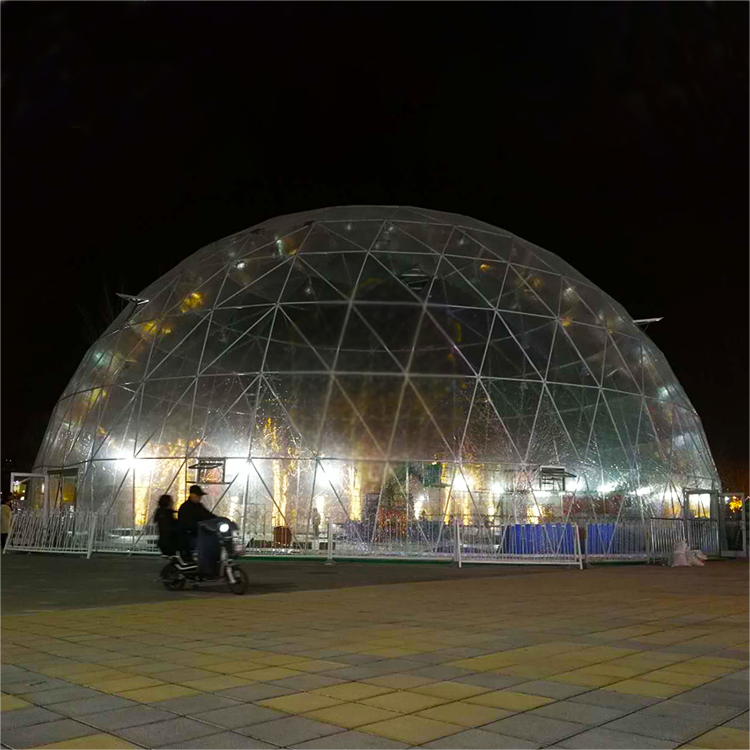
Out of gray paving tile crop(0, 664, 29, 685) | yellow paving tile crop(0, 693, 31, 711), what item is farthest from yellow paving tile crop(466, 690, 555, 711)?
gray paving tile crop(0, 664, 29, 685)

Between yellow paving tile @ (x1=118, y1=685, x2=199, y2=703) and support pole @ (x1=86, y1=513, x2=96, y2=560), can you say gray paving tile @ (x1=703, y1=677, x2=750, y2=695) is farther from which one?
support pole @ (x1=86, y1=513, x2=96, y2=560)

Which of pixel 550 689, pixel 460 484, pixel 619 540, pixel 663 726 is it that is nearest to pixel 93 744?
pixel 550 689

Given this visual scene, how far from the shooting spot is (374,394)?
59.1 ft

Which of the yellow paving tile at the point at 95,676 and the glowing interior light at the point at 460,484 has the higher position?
the glowing interior light at the point at 460,484

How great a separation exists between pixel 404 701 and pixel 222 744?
3.76ft

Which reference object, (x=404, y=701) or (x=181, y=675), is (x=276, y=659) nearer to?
(x=181, y=675)

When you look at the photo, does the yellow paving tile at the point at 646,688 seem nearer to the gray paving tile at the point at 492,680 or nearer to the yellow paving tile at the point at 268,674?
the gray paving tile at the point at 492,680

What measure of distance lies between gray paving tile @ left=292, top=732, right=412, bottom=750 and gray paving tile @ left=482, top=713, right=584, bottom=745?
0.50 metres

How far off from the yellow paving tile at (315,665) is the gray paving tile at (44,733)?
167 cm

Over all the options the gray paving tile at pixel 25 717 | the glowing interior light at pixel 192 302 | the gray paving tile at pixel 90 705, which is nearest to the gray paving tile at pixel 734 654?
the gray paving tile at pixel 90 705

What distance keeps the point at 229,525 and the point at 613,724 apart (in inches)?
303

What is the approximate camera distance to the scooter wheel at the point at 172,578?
11.2m

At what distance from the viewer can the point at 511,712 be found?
162 inches

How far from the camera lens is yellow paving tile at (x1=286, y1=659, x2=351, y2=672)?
5.24 m
